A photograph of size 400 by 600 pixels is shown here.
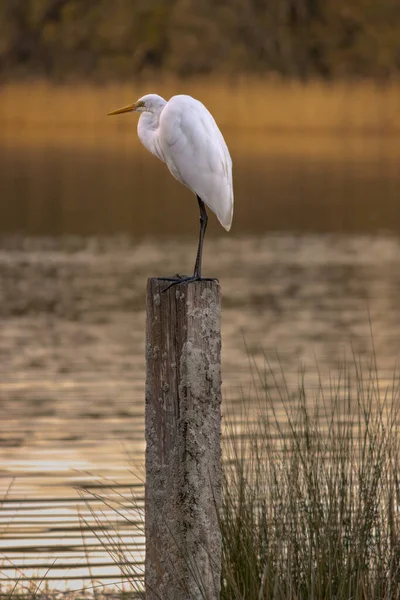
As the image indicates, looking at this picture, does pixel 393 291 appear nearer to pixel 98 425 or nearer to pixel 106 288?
pixel 106 288

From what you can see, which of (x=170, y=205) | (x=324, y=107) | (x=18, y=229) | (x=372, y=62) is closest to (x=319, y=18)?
(x=372, y=62)

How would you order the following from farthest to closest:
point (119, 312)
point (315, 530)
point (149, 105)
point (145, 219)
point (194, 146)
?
1. point (145, 219)
2. point (119, 312)
3. point (149, 105)
4. point (194, 146)
5. point (315, 530)

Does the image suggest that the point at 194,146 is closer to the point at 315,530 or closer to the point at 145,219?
the point at 315,530

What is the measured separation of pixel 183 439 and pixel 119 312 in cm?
1378

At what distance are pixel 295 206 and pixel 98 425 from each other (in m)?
29.3

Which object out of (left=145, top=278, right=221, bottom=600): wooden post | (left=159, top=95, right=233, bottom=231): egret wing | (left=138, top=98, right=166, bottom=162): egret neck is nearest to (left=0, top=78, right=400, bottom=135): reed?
(left=138, top=98, right=166, bottom=162): egret neck

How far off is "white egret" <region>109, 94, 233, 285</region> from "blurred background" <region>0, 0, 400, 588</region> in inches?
53.1

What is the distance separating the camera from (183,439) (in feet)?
16.3

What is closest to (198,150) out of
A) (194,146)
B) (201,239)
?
(194,146)

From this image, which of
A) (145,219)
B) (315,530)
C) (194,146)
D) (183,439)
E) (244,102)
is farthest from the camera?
(244,102)

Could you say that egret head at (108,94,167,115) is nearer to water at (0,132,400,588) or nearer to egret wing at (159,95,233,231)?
egret wing at (159,95,233,231)

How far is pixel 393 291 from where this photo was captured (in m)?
21.1

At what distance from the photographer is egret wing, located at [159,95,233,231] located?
5961 millimetres

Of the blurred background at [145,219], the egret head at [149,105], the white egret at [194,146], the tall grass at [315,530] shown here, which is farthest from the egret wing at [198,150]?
the blurred background at [145,219]
